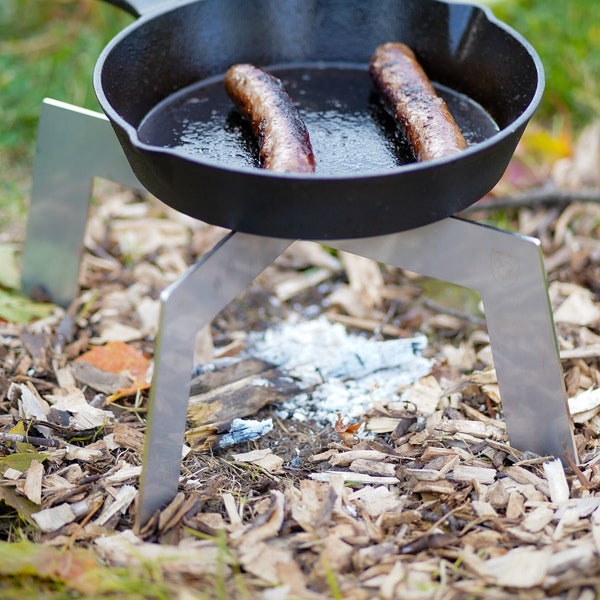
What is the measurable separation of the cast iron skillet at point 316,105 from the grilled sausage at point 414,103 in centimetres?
10

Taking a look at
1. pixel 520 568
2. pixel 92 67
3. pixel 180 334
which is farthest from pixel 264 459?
pixel 92 67

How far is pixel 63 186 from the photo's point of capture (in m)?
3.02

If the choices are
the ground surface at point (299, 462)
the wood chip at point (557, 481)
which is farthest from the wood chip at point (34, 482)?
the wood chip at point (557, 481)

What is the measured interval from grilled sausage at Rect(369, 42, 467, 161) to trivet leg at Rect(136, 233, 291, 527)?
509 mm

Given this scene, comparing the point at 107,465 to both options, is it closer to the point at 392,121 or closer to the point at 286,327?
the point at 286,327

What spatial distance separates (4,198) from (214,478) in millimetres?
2098

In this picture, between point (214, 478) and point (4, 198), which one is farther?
point (4, 198)

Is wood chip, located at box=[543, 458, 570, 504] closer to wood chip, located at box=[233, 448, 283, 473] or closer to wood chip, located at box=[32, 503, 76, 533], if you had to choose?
wood chip, located at box=[233, 448, 283, 473]

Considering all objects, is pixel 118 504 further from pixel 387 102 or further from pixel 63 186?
pixel 387 102

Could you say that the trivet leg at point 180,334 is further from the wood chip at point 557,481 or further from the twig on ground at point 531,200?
the twig on ground at point 531,200

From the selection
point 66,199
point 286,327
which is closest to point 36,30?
point 66,199

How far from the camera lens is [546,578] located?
193 centimetres

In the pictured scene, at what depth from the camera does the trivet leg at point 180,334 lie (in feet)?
6.84

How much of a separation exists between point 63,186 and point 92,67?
1788mm
